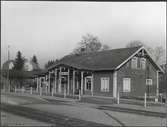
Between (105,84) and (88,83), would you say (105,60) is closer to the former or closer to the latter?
(88,83)

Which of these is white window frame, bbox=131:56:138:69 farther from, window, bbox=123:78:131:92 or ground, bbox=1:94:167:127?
ground, bbox=1:94:167:127

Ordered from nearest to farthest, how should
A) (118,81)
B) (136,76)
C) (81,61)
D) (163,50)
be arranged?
(118,81), (136,76), (81,61), (163,50)

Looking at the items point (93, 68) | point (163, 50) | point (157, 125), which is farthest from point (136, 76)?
point (163, 50)

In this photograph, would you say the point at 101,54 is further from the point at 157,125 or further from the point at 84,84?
the point at 157,125

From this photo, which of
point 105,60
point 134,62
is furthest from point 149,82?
point 105,60

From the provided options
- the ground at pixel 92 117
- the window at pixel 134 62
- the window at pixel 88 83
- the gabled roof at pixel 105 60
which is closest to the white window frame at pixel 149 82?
the window at pixel 134 62

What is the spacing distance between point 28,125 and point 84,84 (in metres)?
26.5

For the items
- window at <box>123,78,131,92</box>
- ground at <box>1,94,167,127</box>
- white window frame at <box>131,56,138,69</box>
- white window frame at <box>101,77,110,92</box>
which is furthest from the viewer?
white window frame at <box>131,56,138,69</box>

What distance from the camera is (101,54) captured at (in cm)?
4241

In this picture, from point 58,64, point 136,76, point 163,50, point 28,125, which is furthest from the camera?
point 163,50

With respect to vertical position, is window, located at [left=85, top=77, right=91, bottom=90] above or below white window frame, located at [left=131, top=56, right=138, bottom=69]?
below

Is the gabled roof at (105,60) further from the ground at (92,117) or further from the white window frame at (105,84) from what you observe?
the ground at (92,117)

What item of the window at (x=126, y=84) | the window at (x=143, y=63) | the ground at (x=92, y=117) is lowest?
the ground at (x=92, y=117)

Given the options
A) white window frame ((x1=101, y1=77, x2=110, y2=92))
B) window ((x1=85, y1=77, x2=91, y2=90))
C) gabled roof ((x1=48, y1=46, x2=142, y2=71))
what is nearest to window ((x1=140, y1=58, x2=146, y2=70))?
gabled roof ((x1=48, y1=46, x2=142, y2=71))
